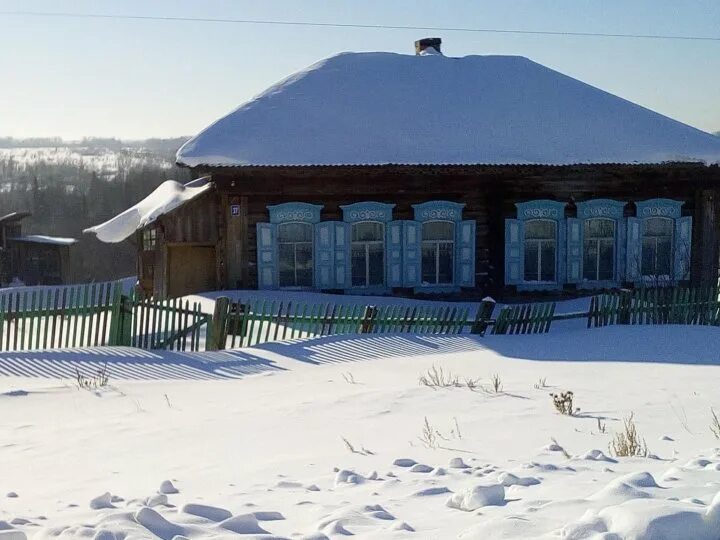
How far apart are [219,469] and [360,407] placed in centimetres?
217

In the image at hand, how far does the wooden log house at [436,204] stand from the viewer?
50.4 ft

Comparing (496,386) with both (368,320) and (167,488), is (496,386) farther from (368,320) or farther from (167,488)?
(368,320)

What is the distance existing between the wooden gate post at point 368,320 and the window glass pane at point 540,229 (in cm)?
632

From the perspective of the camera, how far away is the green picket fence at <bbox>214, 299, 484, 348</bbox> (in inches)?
424

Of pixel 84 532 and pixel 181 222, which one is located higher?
pixel 181 222

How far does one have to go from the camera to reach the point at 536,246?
16.3 m

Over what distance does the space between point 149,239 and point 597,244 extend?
12.3 metres

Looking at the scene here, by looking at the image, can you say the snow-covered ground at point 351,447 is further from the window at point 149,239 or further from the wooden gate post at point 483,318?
the window at point 149,239

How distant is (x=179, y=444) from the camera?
5.37 m

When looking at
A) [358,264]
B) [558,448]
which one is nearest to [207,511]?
[558,448]

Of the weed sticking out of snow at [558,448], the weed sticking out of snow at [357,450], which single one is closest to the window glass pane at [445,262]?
the weed sticking out of snow at [357,450]

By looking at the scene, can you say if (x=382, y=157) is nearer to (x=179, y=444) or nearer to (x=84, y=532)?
(x=179, y=444)

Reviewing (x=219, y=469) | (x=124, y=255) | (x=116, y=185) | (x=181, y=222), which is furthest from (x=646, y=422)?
(x=116, y=185)

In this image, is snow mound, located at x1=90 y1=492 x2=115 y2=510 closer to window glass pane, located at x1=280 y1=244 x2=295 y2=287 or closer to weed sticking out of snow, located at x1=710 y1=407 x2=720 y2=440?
weed sticking out of snow, located at x1=710 y1=407 x2=720 y2=440
